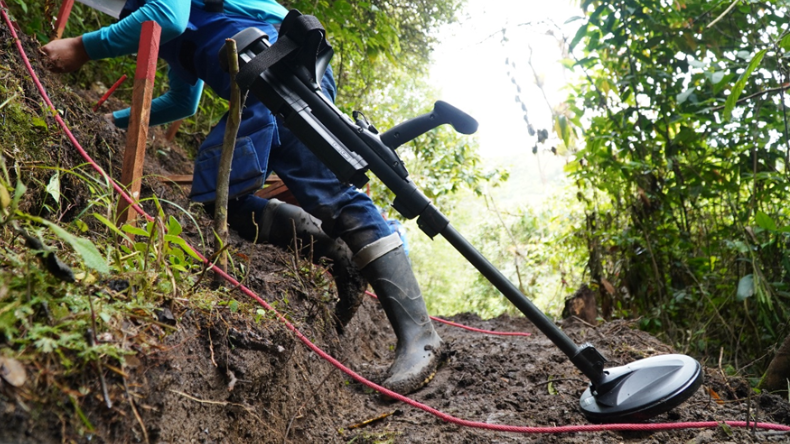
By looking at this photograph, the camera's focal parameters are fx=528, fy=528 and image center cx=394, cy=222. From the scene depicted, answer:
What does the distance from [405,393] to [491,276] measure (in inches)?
22.9

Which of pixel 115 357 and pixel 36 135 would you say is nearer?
pixel 115 357

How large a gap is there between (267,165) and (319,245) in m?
0.49

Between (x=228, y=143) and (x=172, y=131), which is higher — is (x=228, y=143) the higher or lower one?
the higher one

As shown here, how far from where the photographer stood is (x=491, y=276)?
174cm

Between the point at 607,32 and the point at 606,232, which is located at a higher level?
the point at 607,32

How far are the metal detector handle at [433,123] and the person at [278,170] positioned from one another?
15.8 inches

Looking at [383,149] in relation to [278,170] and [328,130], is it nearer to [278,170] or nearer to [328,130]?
[328,130]

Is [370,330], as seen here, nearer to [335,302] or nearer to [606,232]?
[335,302]

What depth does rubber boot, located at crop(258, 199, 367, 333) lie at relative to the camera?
7.86 ft

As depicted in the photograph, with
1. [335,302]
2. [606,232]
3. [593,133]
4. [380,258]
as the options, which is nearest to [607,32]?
[593,133]

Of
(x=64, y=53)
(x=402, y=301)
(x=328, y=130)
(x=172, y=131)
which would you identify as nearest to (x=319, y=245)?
(x=402, y=301)

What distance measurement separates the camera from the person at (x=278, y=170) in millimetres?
1967

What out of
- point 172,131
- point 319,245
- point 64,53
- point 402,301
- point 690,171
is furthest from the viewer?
point 172,131

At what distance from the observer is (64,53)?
1963 mm
